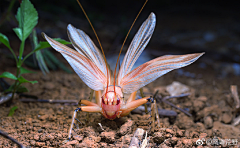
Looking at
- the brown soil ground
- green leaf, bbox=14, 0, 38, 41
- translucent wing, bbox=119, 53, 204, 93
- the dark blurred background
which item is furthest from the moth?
the dark blurred background

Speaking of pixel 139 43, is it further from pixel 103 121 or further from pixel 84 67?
pixel 103 121

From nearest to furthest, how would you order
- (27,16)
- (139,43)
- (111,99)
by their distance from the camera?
(111,99) → (139,43) → (27,16)

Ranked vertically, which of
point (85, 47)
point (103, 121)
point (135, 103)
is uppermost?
point (85, 47)

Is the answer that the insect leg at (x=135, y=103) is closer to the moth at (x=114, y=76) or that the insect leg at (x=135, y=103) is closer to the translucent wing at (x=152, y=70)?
the moth at (x=114, y=76)

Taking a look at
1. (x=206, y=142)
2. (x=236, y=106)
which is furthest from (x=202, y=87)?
(x=206, y=142)

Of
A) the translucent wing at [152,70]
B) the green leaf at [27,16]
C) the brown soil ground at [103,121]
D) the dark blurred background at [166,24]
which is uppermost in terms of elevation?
the dark blurred background at [166,24]

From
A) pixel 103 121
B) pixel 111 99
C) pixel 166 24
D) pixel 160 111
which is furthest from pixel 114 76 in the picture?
pixel 166 24

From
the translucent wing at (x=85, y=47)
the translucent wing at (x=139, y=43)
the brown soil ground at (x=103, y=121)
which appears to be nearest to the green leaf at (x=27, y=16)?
the translucent wing at (x=85, y=47)

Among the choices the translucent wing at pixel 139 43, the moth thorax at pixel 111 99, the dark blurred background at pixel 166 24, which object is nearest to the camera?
the moth thorax at pixel 111 99
